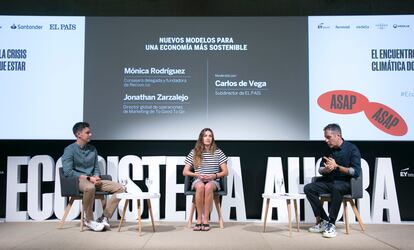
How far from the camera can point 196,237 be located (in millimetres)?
4496

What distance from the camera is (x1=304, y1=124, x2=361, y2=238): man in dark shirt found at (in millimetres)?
4746

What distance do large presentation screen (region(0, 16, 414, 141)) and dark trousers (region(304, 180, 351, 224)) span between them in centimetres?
74

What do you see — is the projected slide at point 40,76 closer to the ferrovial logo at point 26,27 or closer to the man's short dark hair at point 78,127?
the ferrovial logo at point 26,27

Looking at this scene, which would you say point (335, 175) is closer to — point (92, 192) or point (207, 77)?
point (207, 77)

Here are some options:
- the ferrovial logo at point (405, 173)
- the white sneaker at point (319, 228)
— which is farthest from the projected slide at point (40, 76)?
Answer: the ferrovial logo at point (405, 173)

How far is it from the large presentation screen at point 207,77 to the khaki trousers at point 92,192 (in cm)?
69

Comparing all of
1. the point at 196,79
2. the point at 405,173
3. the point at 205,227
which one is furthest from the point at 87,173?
the point at 405,173

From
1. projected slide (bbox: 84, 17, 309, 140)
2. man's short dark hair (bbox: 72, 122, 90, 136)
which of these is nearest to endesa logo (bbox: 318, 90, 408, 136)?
projected slide (bbox: 84, 17, 309, 140)

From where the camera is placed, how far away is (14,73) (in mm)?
5570

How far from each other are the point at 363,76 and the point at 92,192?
3.31m

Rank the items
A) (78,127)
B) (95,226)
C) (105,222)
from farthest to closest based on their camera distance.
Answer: (78,127)
(105,222)
(95,226)

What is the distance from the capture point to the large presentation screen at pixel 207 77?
5500 millimetres

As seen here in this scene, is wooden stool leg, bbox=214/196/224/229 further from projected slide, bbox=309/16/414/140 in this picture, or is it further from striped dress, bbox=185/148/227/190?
projected slide, bbox=309/16/414/140

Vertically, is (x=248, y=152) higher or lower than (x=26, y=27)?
lower
